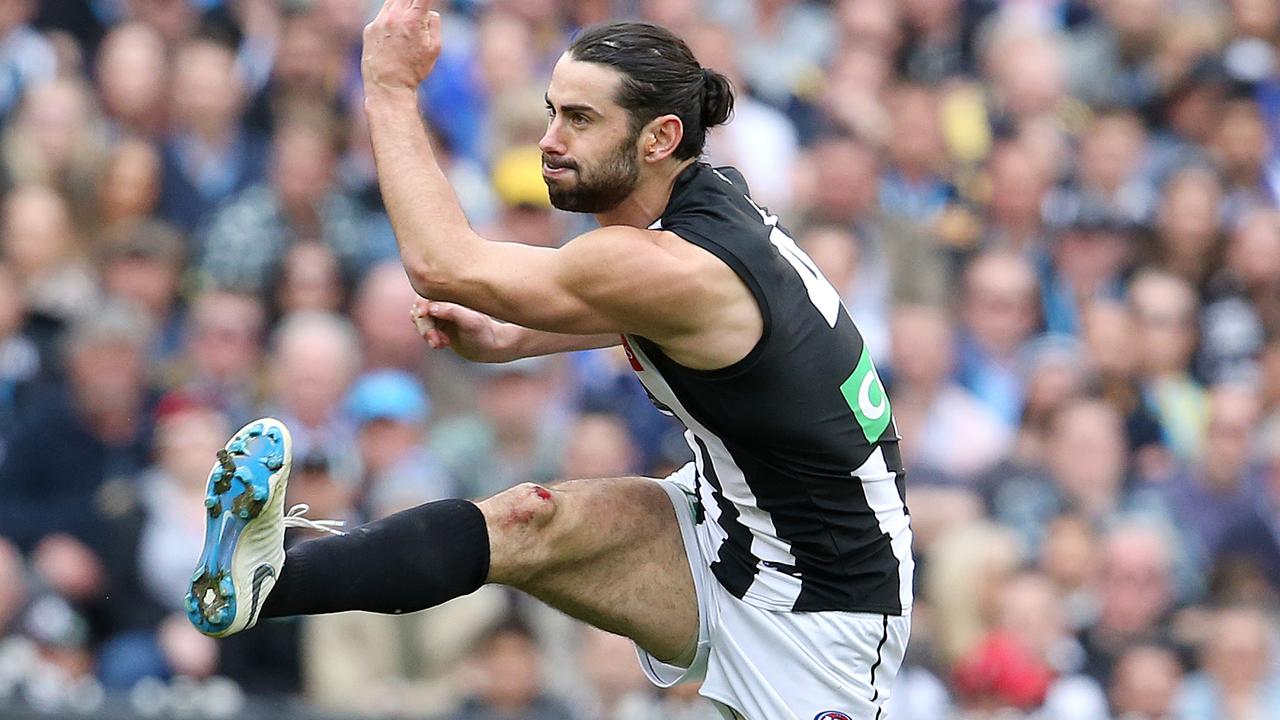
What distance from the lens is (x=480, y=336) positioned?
5562 mm

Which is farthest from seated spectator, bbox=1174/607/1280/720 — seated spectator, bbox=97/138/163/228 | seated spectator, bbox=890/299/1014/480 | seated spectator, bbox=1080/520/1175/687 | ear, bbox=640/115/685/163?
seated spectator, bbox=97/138/163/228

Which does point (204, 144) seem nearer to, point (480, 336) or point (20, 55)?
point (20, 55)

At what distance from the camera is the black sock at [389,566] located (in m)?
4.98

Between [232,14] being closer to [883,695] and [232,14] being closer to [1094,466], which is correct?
[1094,466]

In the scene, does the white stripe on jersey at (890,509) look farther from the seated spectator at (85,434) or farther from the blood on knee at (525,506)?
the seated spectator at (85,434)

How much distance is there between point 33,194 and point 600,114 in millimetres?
5054

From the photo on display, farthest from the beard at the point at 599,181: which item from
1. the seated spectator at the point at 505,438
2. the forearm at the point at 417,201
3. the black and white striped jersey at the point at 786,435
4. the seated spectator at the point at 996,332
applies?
the seated spectator at the point at 996,332

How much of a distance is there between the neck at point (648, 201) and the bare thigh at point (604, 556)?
0.75 meters

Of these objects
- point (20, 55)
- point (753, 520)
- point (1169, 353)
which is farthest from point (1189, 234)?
point (20, 55)

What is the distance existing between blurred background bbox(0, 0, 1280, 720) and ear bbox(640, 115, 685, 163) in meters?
3.18

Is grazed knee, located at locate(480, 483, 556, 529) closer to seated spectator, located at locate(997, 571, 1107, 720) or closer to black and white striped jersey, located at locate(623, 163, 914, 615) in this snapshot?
black and white striped jersey, located at locate(623, 163, 914, 615)

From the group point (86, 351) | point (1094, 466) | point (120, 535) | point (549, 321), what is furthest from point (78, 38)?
point (549, 321)

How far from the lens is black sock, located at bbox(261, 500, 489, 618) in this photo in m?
4.98

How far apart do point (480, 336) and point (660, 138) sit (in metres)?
0.84
